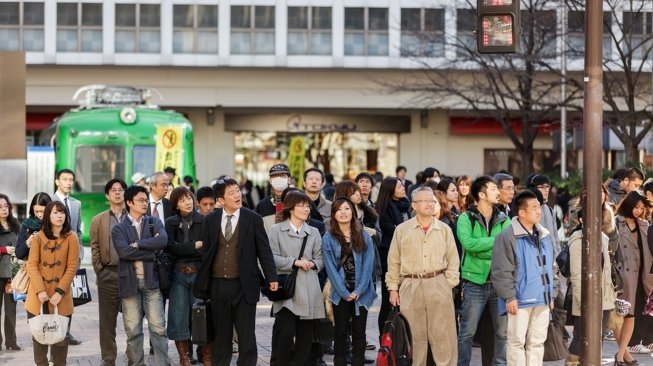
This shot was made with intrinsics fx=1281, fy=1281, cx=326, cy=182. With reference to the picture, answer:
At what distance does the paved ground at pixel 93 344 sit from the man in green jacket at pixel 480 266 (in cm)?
162

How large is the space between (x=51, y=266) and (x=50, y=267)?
1cm

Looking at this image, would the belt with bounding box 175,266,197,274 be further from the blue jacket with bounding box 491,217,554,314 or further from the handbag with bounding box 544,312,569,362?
the handbag with bounding box 544,312,569,362

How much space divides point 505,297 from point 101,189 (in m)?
18.4

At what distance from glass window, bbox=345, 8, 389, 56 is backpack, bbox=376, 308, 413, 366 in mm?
35225

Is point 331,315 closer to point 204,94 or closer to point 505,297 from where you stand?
point 505,297

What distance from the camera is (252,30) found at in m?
45.5

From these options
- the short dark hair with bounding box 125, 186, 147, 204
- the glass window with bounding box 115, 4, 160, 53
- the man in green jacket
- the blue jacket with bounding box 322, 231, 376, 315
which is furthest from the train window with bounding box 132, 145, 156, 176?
the glass window with bounding box 115, 4, 160, 53

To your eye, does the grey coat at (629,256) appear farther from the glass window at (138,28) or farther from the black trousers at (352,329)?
the glass window at (138,28)

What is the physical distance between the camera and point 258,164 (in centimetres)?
5025

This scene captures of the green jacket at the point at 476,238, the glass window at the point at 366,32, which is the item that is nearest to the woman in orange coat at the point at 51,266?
the green jacket at the point at 476,238

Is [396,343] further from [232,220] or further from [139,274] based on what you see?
[139,274]

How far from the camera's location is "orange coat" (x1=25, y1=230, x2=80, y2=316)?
11.8 meters

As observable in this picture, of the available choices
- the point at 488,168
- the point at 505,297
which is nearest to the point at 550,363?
the point at 505,297

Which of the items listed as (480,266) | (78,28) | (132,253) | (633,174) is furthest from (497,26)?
(78,28)
